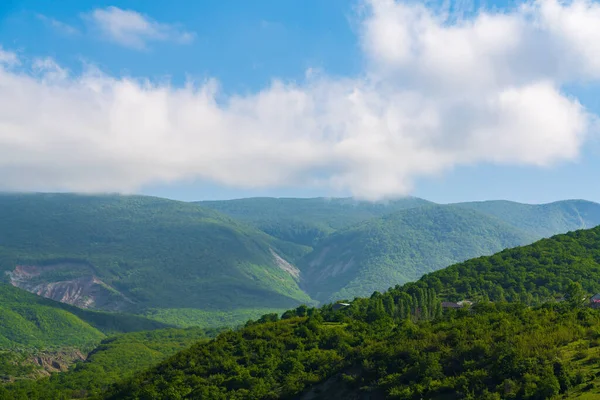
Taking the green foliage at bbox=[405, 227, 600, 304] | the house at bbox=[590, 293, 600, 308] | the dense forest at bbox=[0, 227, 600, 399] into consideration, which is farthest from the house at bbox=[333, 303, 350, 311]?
the house at bbox=[590, 293, 600, 308]

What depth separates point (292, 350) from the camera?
104m

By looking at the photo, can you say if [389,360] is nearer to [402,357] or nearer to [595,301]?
[402,357]

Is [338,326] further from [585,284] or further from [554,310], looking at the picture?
[585,284]

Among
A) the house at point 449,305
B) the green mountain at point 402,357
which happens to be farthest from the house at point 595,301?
the house at point 449,305

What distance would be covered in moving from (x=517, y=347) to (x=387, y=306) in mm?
74665

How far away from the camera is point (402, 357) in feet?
258

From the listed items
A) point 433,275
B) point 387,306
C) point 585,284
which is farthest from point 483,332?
point 433,275

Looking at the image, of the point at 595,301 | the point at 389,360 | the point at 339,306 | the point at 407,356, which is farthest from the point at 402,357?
the point at 339,306

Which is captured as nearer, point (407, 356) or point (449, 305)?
point (407, 356)

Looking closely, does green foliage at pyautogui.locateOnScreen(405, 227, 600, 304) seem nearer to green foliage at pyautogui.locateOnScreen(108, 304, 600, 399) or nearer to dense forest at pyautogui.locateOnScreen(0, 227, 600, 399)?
dense forest at pyautogui.locateOnScreen(0, 227, 600, 399)

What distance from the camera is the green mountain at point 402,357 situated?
64875 millimetres

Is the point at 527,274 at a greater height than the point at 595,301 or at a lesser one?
greater

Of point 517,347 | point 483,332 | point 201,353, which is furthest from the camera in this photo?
point 201,353

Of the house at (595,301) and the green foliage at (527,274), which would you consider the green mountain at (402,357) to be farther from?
the green foliage at (527,274)
